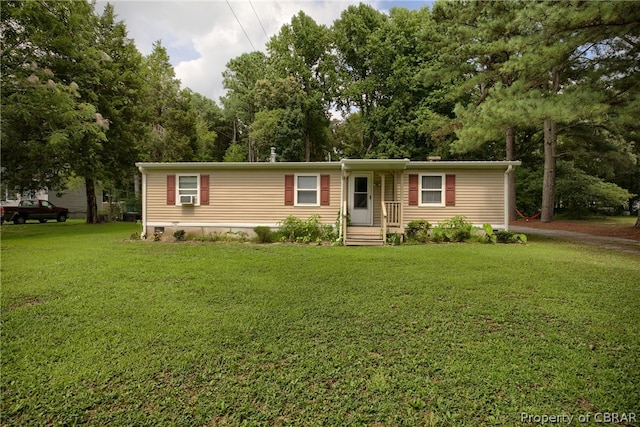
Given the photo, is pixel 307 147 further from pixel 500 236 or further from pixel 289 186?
pixel 500 236

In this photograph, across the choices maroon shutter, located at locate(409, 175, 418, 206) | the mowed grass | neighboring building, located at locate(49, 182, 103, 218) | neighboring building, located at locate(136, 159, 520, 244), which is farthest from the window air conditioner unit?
neighboring building, located at locate(49, 182, 103, 218)

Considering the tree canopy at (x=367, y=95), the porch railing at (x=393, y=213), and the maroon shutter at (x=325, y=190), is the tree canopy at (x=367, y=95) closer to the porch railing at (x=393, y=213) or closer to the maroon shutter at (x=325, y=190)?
the porch railing at (x=393, y=213)

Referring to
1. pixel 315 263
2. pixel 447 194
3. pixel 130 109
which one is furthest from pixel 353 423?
pixel 130 109

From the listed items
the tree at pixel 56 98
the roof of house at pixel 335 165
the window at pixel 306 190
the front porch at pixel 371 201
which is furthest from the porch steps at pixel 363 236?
the tree at pixel 56 98

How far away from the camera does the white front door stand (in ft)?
35.4

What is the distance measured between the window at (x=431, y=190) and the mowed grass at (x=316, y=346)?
482cm

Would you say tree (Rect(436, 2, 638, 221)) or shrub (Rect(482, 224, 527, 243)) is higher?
tree (Rect(436, 2, 638, 221))

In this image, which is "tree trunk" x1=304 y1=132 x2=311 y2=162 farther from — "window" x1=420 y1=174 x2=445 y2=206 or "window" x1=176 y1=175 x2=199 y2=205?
"window" x1=420 y1=174 x2=445 y2=206

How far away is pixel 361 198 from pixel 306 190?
1.90m

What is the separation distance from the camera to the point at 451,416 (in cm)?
221

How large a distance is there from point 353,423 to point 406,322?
1.69 meters

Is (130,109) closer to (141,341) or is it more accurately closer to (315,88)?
(315,88)

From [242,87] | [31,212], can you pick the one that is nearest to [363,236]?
[31,212]

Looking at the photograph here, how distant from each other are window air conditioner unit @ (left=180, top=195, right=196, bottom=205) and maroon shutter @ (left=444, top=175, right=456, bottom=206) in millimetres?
8406
